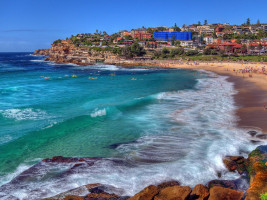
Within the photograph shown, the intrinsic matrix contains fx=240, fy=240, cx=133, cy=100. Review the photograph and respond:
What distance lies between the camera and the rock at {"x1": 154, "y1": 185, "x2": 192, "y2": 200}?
8.92 meters

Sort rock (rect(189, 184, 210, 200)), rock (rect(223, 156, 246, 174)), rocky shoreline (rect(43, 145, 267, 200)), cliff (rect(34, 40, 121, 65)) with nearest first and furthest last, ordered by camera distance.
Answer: rocky shoreline (rect(43, 145, 267, 200))
rock (rect(189, 184, 210, 200))
rock (rect(223, 156, 246, 174))
cliff (rect(34, 40, 121, 65))

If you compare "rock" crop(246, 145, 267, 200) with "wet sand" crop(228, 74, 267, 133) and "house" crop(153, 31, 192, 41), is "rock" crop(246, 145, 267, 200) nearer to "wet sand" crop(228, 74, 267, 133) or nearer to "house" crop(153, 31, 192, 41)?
"wet sand" crop(228, 74, 267, 133)

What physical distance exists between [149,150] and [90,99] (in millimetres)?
17224

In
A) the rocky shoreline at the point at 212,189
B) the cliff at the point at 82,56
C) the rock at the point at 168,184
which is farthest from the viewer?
the cliff at the point at 82,56

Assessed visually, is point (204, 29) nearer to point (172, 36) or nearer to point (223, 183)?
point (172, 36)

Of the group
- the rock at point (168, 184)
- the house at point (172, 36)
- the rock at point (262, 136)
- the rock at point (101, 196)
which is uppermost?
the house at point (172, 36)

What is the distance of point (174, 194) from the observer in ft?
29.9

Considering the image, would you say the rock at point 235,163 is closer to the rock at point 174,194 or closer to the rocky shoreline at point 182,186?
the rocky shoreline at point 182,186

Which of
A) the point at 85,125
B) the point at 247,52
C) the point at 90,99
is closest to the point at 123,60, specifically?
the point at 247,52

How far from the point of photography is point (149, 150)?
48.6 feet

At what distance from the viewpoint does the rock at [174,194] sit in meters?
8.92

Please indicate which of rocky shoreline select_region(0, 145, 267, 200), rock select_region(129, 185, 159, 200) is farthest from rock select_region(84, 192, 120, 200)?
rock select_region(129, 185, 159, 200)

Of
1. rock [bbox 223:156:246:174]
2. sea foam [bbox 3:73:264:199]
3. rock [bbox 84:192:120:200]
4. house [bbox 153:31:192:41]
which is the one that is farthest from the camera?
house [bbox 153:31:192:41]

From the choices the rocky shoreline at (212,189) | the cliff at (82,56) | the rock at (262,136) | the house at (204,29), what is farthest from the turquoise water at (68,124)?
the house at (204,29)
